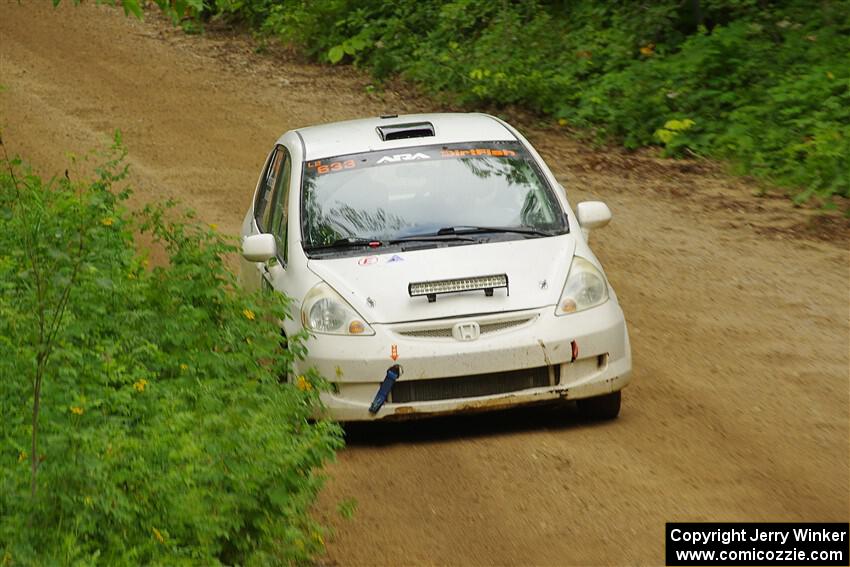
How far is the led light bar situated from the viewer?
7.58m

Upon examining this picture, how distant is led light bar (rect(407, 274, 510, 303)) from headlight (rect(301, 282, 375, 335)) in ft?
1.11

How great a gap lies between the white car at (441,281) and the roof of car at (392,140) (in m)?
0.03

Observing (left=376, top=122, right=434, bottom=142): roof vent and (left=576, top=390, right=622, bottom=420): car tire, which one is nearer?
(left=576, top=390, right=622, bottom=420): car tire

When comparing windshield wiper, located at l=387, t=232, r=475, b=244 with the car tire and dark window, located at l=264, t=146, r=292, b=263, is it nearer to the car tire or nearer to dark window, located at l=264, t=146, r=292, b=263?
dark window, located at l=264, t=146, r=292, b=263

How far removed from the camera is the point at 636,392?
335 inches

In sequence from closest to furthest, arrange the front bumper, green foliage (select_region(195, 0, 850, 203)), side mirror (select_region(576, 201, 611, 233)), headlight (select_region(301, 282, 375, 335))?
the front bumper
headlight (select_region(301, 282, 375, 335))
side mirror (select_region(576, 201, 611, 233))
green foliage (select_region(195, 0, 850, 203))

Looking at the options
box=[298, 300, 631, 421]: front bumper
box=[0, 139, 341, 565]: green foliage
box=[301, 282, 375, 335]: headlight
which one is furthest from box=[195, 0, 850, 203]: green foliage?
box=[0, 139, 341, 565]: green foliage

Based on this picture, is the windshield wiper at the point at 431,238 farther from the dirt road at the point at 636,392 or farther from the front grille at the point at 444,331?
the dirt road at the point at 636,392

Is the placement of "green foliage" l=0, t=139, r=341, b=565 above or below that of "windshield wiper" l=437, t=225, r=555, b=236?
above

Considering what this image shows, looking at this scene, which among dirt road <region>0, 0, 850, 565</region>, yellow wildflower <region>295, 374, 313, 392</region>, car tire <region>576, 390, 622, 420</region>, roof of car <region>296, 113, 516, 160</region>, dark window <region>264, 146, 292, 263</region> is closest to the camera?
dirt road <region>0, 0, 850, 565</region>

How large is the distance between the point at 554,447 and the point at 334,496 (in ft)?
4.17

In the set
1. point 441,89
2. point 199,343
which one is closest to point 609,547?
point 199,343

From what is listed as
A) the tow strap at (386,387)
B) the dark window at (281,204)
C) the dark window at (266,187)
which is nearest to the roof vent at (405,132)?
the dark window at (281,204)

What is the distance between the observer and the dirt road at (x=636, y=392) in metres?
6.36
